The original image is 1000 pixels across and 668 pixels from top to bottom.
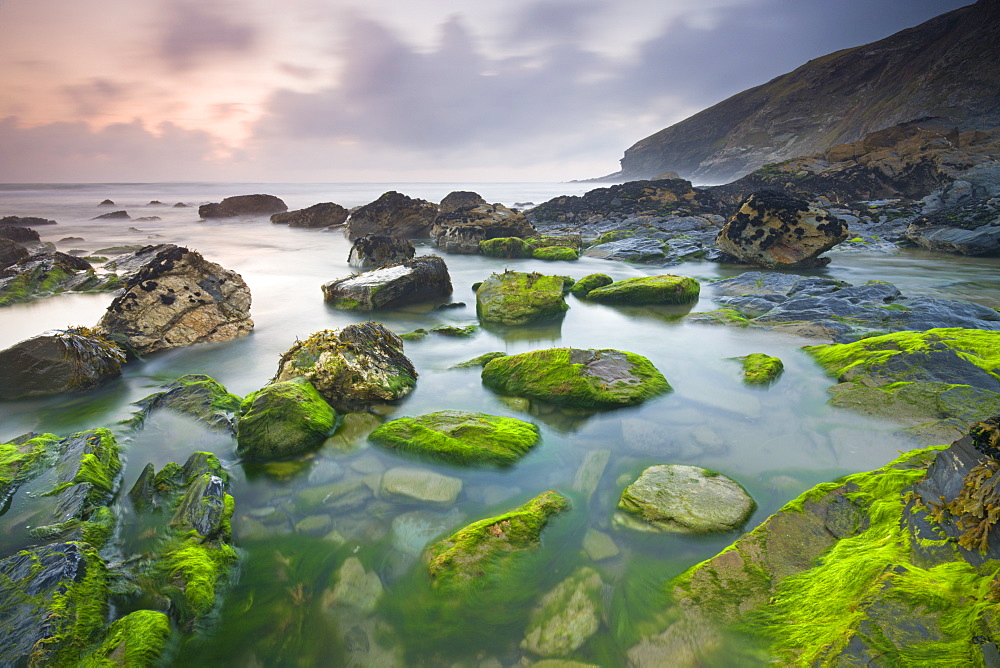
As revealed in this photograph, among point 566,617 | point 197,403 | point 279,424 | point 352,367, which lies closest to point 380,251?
point 352,367

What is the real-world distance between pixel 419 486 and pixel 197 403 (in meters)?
3.29

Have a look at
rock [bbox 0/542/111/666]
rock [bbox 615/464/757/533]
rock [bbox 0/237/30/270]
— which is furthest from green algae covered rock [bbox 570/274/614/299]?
rock [bbox 0/237/30/270]

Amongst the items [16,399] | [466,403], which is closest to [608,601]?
[466,403]

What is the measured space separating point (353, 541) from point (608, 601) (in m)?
1.94

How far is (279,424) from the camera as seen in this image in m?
4.52

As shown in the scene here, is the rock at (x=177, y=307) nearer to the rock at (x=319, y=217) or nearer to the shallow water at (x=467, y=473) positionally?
the shallow water at (x=467, y=473)

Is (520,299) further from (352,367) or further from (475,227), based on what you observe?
(475,227)

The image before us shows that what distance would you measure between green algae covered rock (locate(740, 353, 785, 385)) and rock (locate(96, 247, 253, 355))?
915cm

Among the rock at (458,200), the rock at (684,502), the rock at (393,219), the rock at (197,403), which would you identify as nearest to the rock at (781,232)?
the rock at (684,502)

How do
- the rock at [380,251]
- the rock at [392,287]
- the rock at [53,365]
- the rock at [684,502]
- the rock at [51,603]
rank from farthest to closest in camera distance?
the rock at [380,251] → the rock at [392,287] → the rock at [53,365] → the rock at [684,502] → the rock at [51,603]

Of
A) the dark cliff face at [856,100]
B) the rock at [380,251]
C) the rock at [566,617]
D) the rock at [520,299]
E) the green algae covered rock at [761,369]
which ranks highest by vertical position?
the dark cliff face at [856,100]

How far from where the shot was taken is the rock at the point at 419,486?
3.87 metres

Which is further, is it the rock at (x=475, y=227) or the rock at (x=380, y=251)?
the rock at (x=475, y=227)

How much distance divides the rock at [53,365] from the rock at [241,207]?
39722 millimetres
